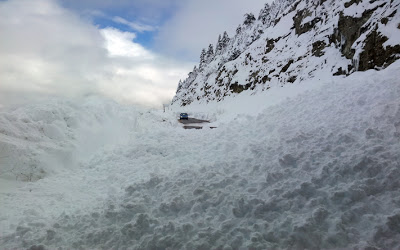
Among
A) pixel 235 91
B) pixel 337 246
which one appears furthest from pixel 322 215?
pixel 235 91

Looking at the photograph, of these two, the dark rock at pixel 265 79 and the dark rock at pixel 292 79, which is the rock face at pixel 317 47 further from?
the dark rock at pixel 292 79

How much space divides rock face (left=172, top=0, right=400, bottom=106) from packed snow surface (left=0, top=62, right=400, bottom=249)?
1025 centimetres

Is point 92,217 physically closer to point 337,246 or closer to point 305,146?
point 337,246

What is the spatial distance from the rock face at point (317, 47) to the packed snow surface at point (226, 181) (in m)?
10.2

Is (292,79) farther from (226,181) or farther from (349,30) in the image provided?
(226,181)

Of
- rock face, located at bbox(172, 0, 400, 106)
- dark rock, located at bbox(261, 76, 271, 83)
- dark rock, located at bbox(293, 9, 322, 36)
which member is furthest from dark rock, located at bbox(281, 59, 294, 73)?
dark rock, located at bbox(293, 9, 322, 36)

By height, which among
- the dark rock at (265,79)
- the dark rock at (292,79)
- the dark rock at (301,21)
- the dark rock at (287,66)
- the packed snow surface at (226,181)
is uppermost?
the dark rock at (301,21)

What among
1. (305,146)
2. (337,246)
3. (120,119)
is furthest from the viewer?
(120,119)

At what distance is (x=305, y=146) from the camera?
7.53m

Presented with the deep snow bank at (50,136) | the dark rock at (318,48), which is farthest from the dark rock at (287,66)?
the deep snow bank at (50,136)

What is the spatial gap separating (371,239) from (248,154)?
13.5 ft

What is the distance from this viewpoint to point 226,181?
21.9 feet

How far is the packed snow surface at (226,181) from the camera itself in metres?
4.74

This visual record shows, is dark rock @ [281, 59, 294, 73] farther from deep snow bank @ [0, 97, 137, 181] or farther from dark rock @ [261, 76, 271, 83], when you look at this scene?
deep snow bank @ [0, 97, 137, 181]
